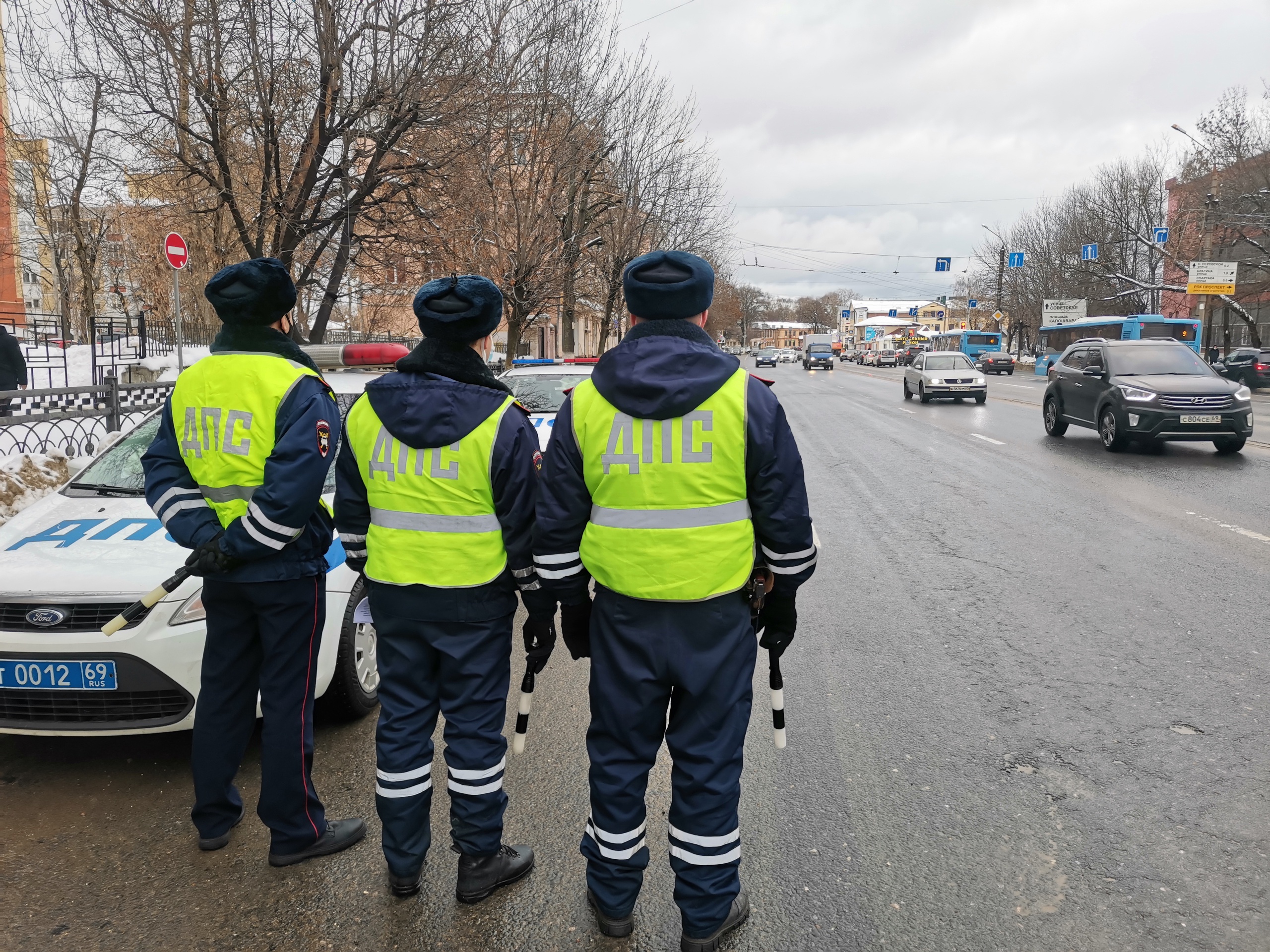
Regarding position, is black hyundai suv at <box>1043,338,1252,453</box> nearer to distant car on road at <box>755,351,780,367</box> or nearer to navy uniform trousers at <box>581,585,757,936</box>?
navy uniform trousers at <box>581,585,757,936</box>

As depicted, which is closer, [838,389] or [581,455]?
[581,455]

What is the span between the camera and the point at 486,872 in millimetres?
2758

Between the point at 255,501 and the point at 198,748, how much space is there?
3.05 ft

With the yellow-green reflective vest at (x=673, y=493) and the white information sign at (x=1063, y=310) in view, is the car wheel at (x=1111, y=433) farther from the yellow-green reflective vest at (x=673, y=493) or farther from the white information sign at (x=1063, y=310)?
the white information sign at (x=1063, y=310)

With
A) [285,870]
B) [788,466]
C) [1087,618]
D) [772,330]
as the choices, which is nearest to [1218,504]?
[1087,618]

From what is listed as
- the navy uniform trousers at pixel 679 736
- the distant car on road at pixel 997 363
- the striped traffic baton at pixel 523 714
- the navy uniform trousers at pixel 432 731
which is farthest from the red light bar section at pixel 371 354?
the distant car on road at pixel 997 363

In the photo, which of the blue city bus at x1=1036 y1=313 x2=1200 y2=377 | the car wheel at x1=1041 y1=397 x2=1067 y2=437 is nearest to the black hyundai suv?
the car wheel at x1=1041 y1=397 x2=1067 y2=437

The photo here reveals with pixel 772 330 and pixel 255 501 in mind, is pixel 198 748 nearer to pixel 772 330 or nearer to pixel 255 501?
pixel 255 501

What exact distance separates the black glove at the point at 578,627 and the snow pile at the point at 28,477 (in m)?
6.25

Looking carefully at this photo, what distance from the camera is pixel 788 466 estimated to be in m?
2.42

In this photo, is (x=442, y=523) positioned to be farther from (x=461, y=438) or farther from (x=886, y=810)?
(x=886, y=810)

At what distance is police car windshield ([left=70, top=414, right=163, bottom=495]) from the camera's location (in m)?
4.47

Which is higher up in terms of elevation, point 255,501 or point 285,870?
point 255,501

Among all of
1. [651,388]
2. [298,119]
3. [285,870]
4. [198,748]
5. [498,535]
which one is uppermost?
[298,119]
